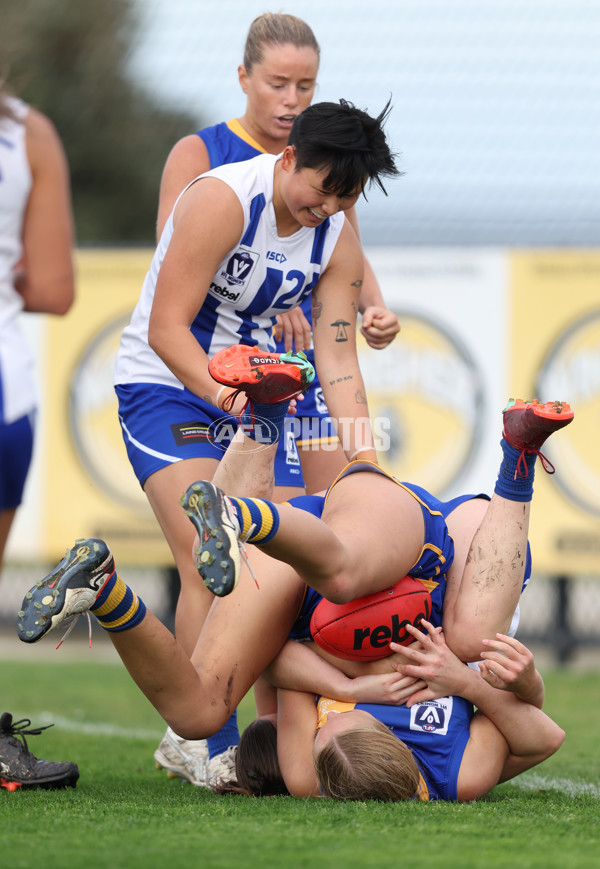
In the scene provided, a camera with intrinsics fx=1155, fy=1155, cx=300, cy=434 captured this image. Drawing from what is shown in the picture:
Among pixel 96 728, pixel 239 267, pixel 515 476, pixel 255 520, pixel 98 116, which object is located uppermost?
pixel 98 116

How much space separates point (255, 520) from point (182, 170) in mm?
1708

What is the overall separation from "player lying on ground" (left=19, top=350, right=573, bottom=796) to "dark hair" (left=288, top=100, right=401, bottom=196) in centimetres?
80

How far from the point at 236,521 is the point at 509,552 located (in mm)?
912

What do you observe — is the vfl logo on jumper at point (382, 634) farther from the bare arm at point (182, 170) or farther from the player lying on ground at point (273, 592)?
the bare arm at point (182, 170)

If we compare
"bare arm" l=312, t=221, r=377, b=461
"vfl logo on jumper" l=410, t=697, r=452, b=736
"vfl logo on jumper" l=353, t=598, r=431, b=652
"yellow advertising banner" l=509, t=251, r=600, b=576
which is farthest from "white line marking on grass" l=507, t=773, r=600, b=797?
"yellow advertising banner" l=509, t=251, r=600, b=576

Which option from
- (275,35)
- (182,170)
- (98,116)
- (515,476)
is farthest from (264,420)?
(98,116)

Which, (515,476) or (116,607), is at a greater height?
(515,476)

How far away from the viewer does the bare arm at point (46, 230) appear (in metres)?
3.34

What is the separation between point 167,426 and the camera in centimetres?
365

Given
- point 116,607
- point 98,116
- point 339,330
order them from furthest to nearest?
point 98,116
point 339,330
point 116,607

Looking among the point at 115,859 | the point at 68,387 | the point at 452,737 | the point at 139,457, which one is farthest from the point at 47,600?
the point at 68,387

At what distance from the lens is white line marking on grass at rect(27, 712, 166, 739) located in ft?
17.0

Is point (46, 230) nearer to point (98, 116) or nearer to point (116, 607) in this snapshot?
point (116, 607)

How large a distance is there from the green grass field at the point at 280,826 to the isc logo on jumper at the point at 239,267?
1566 mm
